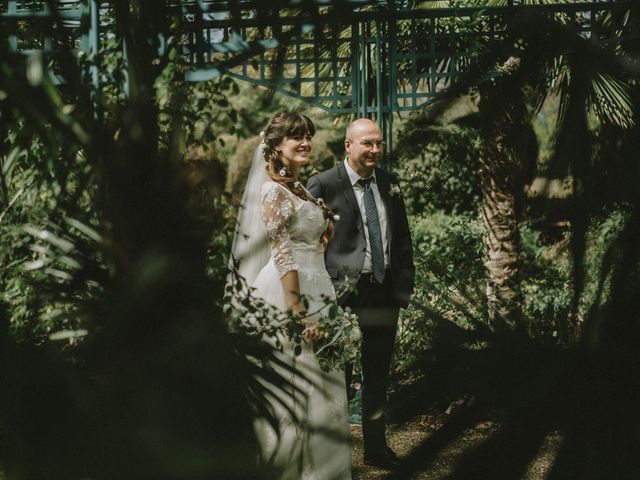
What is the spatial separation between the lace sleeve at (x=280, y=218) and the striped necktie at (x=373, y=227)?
0.71 m

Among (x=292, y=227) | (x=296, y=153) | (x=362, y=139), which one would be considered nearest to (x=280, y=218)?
(x=292, y=227)

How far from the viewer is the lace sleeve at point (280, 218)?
323cm

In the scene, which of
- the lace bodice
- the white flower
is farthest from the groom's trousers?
the lace bodice

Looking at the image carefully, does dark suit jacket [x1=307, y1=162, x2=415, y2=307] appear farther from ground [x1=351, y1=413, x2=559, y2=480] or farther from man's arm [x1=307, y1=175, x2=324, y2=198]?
ground [x1=351, y1=413, x2=559, y2=480]

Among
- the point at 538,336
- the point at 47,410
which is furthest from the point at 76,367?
the point at 538,336

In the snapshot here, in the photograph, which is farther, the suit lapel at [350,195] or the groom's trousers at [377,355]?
the suit lapel at [350,195]

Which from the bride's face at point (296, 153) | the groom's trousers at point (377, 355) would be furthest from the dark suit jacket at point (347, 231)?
the groom's trousers at point (377, 355)

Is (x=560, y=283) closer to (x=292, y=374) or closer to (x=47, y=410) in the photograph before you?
(x=292, y=374)

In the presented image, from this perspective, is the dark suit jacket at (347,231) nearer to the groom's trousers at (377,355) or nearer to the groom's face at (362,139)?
the groom's face at (362,139)

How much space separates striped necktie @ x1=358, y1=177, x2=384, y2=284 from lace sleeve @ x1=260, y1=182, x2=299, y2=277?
0.71 meters

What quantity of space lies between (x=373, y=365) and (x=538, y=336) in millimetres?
278

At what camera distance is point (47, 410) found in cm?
82

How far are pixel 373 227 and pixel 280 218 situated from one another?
0.84m

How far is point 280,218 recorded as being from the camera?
3.31 m
